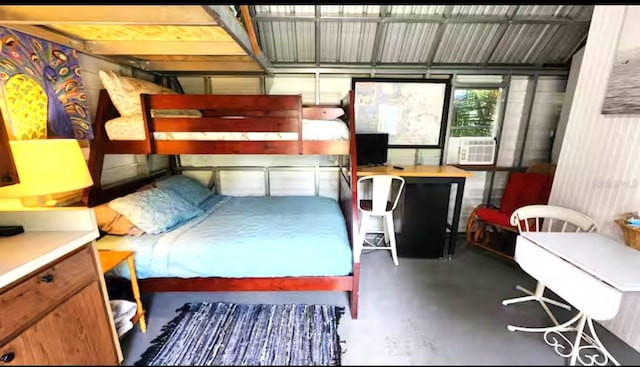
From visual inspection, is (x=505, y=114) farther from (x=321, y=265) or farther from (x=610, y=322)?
(x=321, y=265)

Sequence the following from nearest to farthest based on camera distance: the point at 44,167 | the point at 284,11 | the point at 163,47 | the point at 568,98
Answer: the point at 44,167 < the point at 163,47 < the point at 284,11 < the point at 568,98

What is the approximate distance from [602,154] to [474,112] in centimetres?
152

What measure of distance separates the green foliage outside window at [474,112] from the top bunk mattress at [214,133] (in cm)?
196

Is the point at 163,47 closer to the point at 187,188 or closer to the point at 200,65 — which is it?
the point at 200,65

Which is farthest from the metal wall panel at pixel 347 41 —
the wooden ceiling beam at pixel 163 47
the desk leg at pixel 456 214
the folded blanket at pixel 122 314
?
the folded blanket at pixel 122 314

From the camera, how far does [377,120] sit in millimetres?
3148

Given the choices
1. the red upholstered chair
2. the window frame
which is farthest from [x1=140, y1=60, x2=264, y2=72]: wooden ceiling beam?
the red upholstered chair

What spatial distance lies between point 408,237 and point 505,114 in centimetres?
197

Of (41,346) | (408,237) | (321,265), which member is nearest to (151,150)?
(41,346)

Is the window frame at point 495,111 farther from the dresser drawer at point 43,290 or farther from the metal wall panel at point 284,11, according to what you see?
the dresser drawer at point 43,290

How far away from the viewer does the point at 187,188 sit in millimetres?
2748

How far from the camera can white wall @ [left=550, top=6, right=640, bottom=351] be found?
164 cm

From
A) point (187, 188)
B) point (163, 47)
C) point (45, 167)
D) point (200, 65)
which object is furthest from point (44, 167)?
point (200, 65)

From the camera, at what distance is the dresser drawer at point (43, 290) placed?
35.4 inches
